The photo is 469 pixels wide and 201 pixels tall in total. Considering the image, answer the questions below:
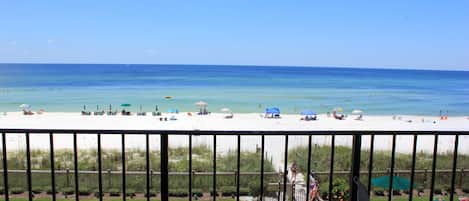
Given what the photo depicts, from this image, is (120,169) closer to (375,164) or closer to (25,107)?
(375,164)

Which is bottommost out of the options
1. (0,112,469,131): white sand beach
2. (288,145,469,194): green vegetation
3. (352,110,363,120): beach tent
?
(0,112,469,131): white sand beach

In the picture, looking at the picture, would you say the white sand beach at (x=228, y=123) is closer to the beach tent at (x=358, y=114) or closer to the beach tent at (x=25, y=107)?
the beach tent at (x=358, y=114)

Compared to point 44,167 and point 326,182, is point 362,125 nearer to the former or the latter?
point 326,182

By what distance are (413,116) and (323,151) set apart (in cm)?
1893

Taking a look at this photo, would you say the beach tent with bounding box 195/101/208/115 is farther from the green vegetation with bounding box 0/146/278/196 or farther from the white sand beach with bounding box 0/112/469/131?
the green vegetation with bounding box 0/146/278/196

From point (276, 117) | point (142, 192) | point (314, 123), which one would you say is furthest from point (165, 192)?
point (276, 117)

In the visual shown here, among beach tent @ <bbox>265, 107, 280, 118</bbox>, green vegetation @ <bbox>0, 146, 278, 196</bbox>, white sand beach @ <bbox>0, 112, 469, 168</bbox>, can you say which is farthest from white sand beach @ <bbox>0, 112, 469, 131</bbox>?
green vegetation @ <bbox>0, 146, 278, 196</bbox>

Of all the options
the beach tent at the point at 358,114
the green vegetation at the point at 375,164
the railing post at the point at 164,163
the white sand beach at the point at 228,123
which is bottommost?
the white sand beach at the point at 228,123

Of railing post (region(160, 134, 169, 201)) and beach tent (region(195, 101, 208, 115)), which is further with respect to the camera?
beach tent (region(195, 101, 208, 115))

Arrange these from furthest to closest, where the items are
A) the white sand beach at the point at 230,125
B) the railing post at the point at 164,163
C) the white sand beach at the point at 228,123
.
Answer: the white sand beach at the point at 228,123 → the white sand beach at the point at 230,125 → the railing post at the point at 164,163

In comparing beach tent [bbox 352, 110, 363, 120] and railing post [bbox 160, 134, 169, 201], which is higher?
railing post [bbox 160, 134, 169, 201]

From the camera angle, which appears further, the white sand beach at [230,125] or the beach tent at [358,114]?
the beach tent at [358,114]

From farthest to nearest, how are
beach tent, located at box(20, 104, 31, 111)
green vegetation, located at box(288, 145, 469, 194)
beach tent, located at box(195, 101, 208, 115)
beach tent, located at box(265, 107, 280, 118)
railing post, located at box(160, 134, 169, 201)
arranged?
beach tent, located at box(195, 101, 208, 115), beach tent, located at box(20, 104, 31, 111), beach tent, located at box(265, 107, 280, 118), green vegetation, located at box(288, 145, 469, 194), railing post, located at box(160, 134, 169, 201)

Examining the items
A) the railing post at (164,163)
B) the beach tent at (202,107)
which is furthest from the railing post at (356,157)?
the beach tent at (202,107)
